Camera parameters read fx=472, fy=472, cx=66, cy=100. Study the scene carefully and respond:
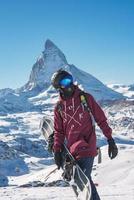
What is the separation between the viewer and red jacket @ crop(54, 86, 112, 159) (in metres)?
10.5

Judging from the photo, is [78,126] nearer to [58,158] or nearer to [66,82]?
[58,158]

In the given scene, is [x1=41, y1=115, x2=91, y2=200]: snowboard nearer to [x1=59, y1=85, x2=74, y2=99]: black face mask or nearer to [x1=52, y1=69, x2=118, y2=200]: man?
[x1=52, y1=69, x2=118, y2=200]: man

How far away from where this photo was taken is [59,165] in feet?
35.8

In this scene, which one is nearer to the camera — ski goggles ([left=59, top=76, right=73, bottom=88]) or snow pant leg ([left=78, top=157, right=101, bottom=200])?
snow pant leg ([left=78, top=157, right=101, bottom=200])

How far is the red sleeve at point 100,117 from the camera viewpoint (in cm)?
1045

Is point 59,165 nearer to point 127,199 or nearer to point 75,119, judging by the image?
point 75,119

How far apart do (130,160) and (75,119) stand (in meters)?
77.7

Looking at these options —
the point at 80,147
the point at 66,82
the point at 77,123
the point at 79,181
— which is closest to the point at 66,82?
the point at 66,82

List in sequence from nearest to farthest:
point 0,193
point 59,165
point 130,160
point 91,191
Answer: point 91,191, point 59,165, point 0,193, point 130,160

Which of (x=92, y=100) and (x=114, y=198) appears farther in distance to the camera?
(x=114, y=198)

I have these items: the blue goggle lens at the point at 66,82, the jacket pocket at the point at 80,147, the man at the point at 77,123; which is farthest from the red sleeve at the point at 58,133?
the blue goggle lens at the point at 66,82

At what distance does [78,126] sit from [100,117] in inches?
21.1

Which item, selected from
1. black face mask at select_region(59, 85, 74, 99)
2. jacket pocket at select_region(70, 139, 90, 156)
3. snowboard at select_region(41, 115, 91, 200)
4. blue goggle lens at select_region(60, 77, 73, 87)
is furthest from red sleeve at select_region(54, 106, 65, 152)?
blue goggle lens at select_region(60, 77, 73, 87)

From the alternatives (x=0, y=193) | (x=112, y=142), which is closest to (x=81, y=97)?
(x=112, y=142)
